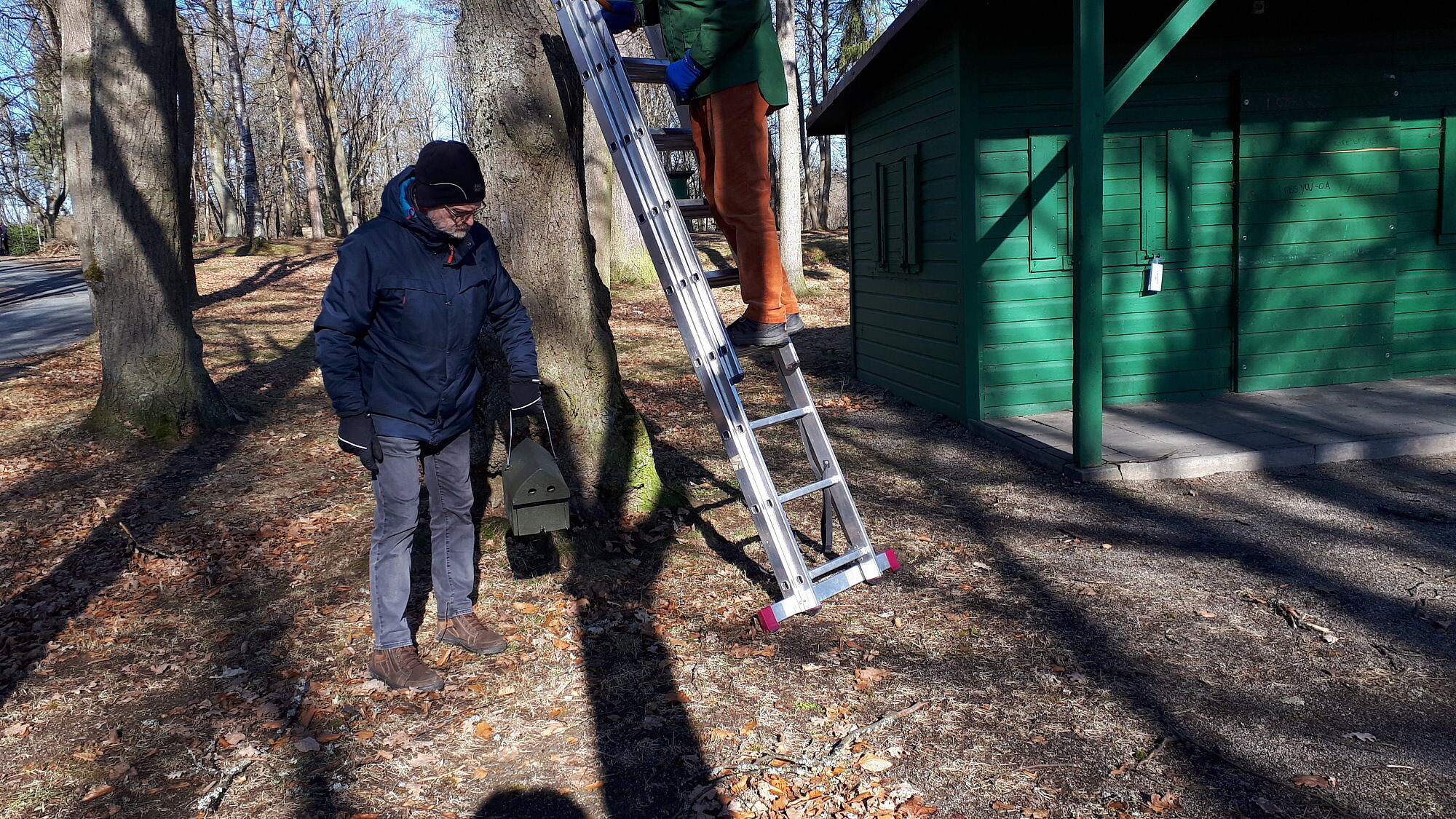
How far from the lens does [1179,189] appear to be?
8.70m

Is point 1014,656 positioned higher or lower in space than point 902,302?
lower

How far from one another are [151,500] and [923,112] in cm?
712

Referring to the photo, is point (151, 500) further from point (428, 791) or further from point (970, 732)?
point (970, 732)

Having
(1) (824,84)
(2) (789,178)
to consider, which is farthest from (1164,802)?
(1) (824,84)

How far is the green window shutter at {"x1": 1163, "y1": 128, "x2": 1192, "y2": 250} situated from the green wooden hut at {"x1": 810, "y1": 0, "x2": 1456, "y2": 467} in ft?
0.05

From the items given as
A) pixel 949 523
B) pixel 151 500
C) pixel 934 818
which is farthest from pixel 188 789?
pixel 949 523

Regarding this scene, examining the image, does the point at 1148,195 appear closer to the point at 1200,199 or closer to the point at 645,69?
the point at 1200,199

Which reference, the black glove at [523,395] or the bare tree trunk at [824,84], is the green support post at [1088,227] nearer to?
the black glove at [523,395]

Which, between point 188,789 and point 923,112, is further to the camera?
point 923,112

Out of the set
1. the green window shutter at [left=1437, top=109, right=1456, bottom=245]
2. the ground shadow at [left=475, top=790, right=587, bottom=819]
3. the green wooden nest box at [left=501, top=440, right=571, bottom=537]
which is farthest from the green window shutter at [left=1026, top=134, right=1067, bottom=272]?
the ground shadow at [left=475, top=790, right=587, bottom=819]

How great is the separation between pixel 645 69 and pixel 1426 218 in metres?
8.07

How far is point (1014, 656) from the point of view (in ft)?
13.9

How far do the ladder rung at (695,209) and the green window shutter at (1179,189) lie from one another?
559cm

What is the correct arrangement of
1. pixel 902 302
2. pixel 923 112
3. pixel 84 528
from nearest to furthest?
1. pixel 84 528
2. pixel 923 112
3. pixel 902 302
